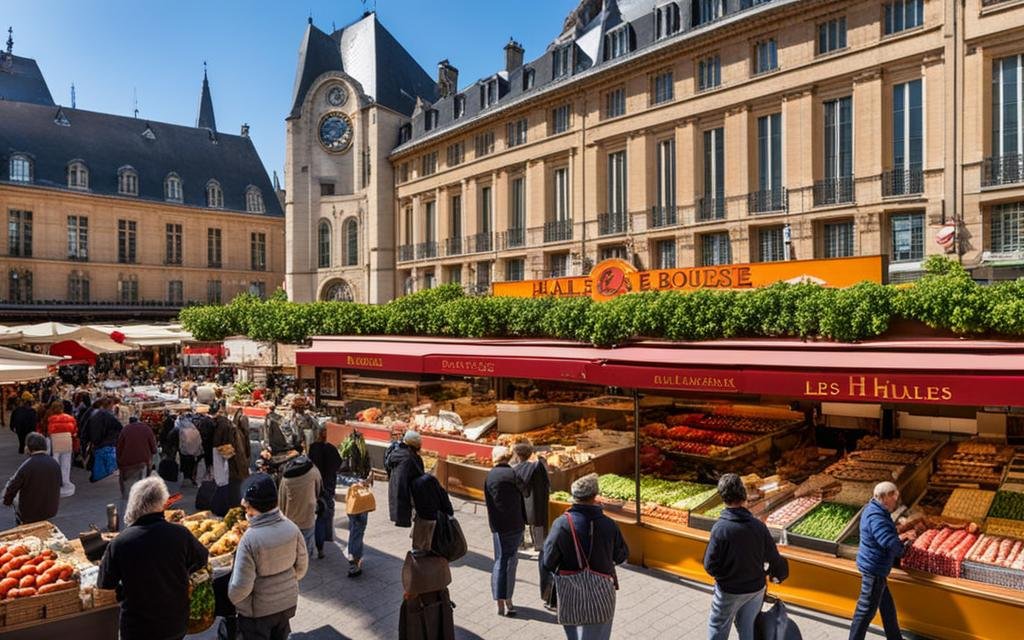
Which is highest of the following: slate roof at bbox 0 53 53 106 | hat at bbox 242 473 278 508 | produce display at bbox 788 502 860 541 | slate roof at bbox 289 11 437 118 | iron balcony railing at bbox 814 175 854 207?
slate roof at bbox 0 53 53 106

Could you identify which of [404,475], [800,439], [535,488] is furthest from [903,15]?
[404,475]

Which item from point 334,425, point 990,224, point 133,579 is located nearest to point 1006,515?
point 133,579

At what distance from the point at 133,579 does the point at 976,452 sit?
10.4 metres

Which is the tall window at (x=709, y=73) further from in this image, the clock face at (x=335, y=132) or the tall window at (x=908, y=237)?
the clock face at (x=335, y=132)

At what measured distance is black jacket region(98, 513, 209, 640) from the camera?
4.21m

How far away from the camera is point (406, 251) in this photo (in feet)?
124

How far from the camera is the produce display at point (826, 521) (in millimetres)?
6871

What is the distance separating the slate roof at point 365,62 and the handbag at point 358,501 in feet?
118

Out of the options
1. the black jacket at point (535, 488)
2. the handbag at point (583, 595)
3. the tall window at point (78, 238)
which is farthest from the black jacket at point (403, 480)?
the tall window at point (78, 238)

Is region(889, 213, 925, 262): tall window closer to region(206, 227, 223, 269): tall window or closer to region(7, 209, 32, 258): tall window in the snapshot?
region(206, 227, 223, 269): tall window

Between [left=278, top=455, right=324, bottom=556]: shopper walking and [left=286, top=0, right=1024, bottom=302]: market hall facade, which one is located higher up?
[left=286, top=0, right=1024, bottom=302]: market hall facade

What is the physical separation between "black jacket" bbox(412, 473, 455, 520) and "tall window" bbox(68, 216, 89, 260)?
51795 millimetres

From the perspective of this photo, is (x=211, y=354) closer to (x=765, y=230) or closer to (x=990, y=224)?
(x=765, y=230)

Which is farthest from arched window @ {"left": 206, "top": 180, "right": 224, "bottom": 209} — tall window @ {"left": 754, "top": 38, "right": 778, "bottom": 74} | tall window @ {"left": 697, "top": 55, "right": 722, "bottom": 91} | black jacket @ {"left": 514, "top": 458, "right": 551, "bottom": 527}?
black jacket @ {"left": 514, "top": 458, "right": 551, "bottom": 527}
